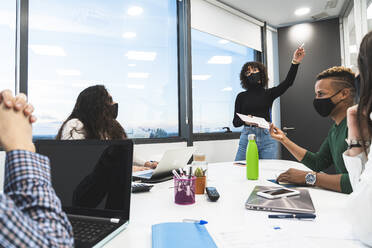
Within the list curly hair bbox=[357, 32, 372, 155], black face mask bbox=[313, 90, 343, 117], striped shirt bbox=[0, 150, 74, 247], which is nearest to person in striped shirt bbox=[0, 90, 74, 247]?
striped shirt bbox=[0, 150, 74, 247]

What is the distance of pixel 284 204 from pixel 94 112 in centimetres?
127

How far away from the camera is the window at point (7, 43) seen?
1.93 meters

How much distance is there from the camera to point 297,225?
0.72m

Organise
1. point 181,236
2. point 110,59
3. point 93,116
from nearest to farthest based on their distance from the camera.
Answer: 1. point 181,236
2. point 93,116
3. point 110,59

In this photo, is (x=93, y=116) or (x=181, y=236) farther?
(x=93, y=116)

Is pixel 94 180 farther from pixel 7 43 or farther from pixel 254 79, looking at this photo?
pixel 254 79

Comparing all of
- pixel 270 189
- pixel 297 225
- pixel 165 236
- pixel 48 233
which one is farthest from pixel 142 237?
pixel 270 189

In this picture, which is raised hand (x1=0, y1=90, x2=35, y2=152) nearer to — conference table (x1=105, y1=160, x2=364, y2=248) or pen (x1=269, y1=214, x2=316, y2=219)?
conference table (x1=105, y1=160, x2=364, y2=248)

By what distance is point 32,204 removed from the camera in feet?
1.29

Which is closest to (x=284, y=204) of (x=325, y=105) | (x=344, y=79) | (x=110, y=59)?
(x=325, y=105)

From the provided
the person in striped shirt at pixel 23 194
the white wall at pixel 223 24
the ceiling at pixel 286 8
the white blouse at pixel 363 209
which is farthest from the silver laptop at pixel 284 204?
the ceiling at pixel 286 8

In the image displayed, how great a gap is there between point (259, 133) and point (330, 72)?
43.2 inches

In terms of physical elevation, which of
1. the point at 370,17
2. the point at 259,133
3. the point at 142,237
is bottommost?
the point at 142,237

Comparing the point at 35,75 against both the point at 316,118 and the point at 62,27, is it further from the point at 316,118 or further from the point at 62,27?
the point at 316,118
